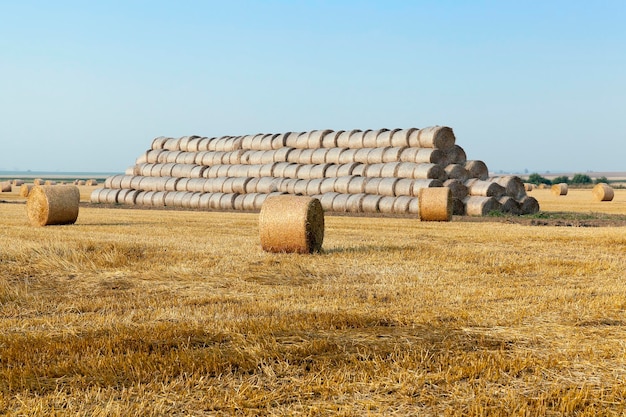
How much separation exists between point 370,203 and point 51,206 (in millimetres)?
11230

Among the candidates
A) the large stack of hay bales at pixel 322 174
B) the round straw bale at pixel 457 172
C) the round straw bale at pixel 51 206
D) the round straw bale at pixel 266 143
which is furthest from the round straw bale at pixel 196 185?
the round straw bale at pixel 51 206

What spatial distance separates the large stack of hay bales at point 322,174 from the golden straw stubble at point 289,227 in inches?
409

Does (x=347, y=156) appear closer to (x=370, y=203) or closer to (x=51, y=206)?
(x=370, y=203)

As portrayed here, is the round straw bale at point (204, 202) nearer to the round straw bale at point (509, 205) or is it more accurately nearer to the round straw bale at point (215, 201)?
the round straw bale at point (215, 201)

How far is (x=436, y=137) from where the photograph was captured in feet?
89.2

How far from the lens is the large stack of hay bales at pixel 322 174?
26.5 metres

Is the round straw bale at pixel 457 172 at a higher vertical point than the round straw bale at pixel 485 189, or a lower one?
higher

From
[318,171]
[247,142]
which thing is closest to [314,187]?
[318,171]

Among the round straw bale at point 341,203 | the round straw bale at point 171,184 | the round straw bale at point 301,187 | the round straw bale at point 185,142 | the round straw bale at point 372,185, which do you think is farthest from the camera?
the round straw bale at point 185,142

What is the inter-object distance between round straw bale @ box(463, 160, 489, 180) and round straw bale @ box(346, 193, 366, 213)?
3.89 m

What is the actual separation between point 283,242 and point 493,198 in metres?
14.1

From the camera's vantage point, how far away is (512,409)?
15.7 ft

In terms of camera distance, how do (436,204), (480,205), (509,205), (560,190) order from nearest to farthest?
(436,204) → (480,205) → (509,205) → (560,190)

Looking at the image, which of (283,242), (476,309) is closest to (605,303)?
(476,309)
